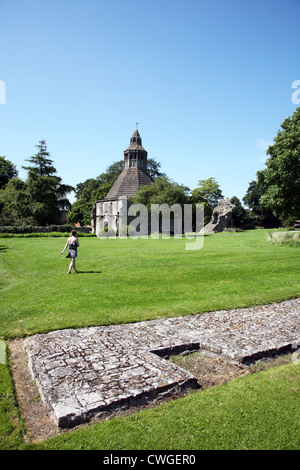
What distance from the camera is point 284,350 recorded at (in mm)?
6367

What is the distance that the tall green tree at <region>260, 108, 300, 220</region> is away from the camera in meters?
26.5

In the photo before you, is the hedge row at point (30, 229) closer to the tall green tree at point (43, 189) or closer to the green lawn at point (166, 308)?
the tall green tree at point (43, 189)

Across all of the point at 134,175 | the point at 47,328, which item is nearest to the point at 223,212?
the point at 134,175

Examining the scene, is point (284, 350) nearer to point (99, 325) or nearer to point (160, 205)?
point (99, 325)

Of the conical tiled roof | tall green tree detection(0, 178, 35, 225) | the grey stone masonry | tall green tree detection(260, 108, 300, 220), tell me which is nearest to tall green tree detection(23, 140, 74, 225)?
tall green tree detection(0, 178, 35, 225)

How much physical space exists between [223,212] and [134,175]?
24884mm

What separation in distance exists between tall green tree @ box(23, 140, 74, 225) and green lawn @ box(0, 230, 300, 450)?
32329 millimetres

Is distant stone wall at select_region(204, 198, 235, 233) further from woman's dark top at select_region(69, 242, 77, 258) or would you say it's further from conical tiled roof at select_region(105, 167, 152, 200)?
woman's dark top at select_region(69, 242, 77, 258)

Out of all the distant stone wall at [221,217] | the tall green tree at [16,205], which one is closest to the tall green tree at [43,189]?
the tall green tree at [16,205]

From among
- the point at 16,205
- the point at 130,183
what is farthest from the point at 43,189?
the point at 130,183

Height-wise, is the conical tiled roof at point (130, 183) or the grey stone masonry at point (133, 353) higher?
the conical tiled roof at point (130, 183)

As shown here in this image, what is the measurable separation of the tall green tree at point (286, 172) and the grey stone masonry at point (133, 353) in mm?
20514

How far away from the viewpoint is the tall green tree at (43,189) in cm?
5028

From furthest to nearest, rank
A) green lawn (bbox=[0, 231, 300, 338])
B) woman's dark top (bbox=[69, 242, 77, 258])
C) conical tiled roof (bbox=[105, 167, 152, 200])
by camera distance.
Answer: conical tiled roof (bbox=[105, 167, 152, 200]) < woman's dark top (bbox=[69, 242, 77, 258]) < green lawn (bbox=[0, 231, 300, 338])
